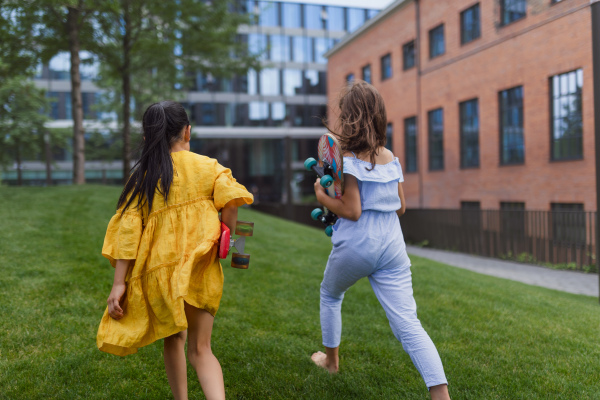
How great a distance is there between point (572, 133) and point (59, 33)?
15990 mm

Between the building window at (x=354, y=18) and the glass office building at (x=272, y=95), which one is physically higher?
the building window at (x=354, y=18)

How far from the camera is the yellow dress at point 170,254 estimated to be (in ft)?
8.03

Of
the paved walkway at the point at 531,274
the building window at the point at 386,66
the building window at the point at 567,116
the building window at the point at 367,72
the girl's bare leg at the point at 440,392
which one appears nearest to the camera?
the girl's bare leg at the point at 440,392

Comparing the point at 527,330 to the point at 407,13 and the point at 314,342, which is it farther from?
the point at 407,13

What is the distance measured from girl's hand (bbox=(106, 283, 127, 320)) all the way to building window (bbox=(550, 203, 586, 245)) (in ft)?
41.7

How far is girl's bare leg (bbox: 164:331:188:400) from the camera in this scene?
8.63ft

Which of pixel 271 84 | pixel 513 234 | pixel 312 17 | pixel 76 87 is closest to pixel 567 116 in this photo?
pixel 513 234

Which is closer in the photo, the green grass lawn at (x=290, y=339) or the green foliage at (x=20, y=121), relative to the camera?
the green grass lawn at (x=290, y=339)

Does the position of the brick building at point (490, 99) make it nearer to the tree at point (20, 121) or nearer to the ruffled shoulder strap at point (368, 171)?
the ruffled shoulder strap at point (368, 171)

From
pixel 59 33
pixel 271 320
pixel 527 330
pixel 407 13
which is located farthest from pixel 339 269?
pixel 407 13

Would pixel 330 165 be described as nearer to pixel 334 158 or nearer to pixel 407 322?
pixel 334 158

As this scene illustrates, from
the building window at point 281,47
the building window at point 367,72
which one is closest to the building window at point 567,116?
the building window at point 367,72

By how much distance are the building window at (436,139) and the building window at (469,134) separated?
145 centimetres

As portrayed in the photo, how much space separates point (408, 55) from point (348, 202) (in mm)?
23853
